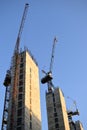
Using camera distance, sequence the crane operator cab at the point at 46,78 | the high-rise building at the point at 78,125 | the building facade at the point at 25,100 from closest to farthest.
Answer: the building facade at the point at 25,100 → the crane operator cab at the point at 46,78 → the high-rise building at the point at 78,125

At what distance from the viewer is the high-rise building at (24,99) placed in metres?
101

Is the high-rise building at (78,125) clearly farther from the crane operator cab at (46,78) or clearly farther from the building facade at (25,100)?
the building facade at (25,100)

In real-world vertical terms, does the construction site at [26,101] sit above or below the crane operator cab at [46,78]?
below

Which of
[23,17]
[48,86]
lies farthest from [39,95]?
[23,17]

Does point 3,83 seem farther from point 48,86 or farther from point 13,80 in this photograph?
point 48,86

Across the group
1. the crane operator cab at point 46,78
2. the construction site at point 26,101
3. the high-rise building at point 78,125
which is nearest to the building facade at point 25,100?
Result: the construction site at point 26,101

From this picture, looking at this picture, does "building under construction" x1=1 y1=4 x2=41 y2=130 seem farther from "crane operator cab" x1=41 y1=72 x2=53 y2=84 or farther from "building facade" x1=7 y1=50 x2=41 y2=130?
"crane operator cab" x1=41 y1=72 x2=53 y2=84

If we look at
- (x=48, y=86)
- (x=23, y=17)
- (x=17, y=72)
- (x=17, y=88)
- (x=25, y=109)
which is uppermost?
(x=23, y=17)

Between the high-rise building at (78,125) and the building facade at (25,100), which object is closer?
the building facade at (25,100)

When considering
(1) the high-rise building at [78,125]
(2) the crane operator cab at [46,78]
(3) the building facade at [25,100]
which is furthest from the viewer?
(1) the high-rise building at [78,125]

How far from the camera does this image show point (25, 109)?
338 ft

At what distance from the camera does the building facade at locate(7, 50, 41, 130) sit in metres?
101

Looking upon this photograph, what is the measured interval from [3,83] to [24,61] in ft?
58.6

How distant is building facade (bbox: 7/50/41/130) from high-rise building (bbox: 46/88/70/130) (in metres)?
9.43
